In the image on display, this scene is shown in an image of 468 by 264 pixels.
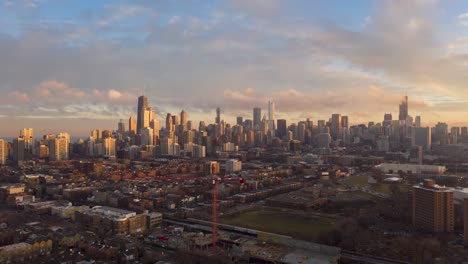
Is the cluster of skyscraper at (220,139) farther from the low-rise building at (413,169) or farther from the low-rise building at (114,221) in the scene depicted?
the low-rise building at (114,221)

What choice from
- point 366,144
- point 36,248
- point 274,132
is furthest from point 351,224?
point 274,132

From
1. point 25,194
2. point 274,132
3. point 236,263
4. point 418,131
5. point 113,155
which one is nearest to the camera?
point 236,263

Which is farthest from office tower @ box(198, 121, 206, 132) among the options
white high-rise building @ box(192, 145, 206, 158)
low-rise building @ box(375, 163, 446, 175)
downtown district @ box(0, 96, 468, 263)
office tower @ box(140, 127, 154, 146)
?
low-rise building @ box(375, 163, 446, 175)

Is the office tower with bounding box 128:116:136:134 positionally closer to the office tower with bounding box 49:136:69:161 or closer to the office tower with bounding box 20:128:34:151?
the office tower with bounding box 20:128:34:151

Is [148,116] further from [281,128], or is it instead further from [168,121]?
[281,128]

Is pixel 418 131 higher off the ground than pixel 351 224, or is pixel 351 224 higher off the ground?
pixel 418 131

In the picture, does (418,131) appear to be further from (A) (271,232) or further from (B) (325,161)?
(A) (271,232)
